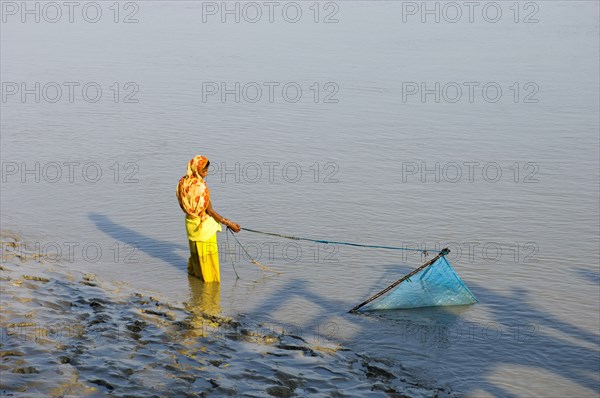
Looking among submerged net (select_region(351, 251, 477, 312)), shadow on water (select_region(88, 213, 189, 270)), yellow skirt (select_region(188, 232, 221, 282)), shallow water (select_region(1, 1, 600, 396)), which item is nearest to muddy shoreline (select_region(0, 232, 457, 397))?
shallow water (select_region(1, 1, 600, 396))

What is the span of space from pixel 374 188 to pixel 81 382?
7.38 m

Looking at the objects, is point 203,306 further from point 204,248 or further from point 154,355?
point 154,355

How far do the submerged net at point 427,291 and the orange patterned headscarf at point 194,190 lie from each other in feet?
6.33

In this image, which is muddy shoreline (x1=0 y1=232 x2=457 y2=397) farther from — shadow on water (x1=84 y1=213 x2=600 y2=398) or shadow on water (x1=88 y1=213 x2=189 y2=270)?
shadow on water (x1=88 y1=213 x2=189 y2=270)

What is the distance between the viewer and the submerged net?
8.45 m

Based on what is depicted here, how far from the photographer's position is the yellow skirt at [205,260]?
366 inches

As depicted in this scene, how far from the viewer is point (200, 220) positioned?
30.0 feet

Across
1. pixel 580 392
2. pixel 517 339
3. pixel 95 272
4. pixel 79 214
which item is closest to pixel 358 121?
pixel 79 214

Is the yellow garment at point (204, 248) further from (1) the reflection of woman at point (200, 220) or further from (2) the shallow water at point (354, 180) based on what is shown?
(2) the shallow water at point (354, 180)

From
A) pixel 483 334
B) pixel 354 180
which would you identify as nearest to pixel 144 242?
pixel 354 180

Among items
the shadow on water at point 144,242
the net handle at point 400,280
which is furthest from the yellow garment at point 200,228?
the net handle at point 400,280

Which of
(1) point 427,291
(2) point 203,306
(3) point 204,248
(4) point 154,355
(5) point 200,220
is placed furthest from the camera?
(3) point 204,248

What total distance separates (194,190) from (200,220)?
0.37 meters

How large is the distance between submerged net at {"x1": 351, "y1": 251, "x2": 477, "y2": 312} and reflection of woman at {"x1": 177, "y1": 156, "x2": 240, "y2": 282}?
5.73 feet
